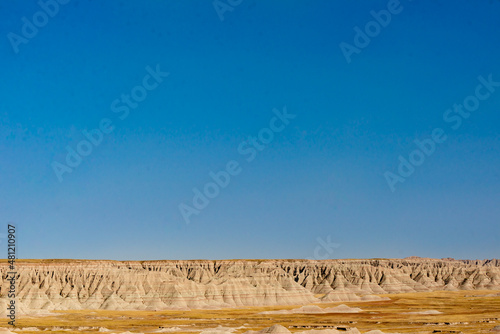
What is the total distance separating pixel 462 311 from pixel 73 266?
338ft

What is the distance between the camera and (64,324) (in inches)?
4621

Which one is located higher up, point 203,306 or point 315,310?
point 203,306

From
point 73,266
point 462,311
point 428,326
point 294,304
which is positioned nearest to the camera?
point 428,326

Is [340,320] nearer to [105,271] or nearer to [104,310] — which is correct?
[104,310]

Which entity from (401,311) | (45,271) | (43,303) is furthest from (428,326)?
(45,271)

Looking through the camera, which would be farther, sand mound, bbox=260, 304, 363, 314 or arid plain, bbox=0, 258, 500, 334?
sand mound, bbox=260, 304, 363, 314

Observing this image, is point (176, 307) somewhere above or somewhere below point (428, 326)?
above

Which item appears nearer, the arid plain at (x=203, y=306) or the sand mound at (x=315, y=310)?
the arid plain at (x=203, y=306)

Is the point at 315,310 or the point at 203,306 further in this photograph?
the point at 203,306

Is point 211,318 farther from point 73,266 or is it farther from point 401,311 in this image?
point 73,266

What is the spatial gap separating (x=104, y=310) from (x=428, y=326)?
76512mm

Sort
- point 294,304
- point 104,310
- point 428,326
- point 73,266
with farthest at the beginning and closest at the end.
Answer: point 73,266 → point 294,304 → point 104,310 → point 428,326

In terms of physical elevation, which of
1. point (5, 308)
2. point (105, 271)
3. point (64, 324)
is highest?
point (105, 271)

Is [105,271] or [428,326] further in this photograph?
[105,271]
